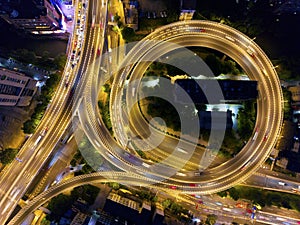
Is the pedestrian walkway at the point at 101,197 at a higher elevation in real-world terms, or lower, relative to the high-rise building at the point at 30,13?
lower

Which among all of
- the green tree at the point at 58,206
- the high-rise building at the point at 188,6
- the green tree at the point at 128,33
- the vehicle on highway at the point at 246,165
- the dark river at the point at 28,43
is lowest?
the green tree at the point at 58,206

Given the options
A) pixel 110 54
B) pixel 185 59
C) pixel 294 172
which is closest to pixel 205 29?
pixel 185 59

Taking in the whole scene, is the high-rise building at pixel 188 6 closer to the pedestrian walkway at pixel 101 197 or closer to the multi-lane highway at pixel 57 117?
the multi-lane highway at pixel 57 117

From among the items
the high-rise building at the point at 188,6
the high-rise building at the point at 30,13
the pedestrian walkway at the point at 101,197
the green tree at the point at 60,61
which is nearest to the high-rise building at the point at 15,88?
the green tree at the point at 60,61

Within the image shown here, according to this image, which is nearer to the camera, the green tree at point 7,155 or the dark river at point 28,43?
the green tree at point 7,155

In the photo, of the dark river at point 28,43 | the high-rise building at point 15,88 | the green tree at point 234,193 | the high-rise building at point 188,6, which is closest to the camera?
the high-rise building at point 15,88

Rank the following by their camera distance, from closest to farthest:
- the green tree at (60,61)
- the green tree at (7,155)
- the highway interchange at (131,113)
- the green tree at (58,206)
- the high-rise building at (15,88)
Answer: the high-rise building at (15,88) → the green tree at (7,155) → the green tree at (58,206) → the highway interchange at (131,113) → the green tree at (60,61)
